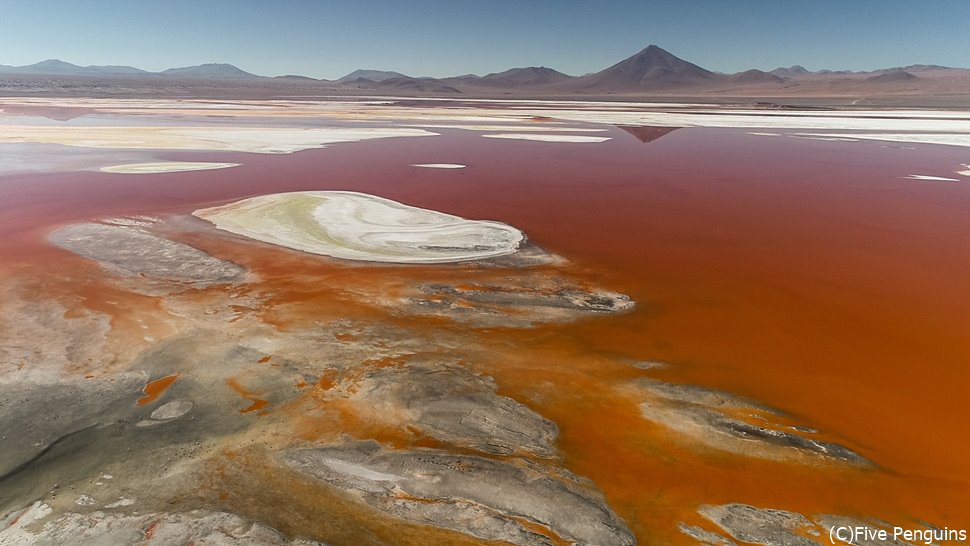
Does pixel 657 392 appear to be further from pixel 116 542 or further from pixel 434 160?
pixel 434 160

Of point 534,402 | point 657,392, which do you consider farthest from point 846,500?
point 534,402

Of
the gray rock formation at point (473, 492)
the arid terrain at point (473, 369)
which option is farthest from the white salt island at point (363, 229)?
the gray rock formation at point (473, 492)

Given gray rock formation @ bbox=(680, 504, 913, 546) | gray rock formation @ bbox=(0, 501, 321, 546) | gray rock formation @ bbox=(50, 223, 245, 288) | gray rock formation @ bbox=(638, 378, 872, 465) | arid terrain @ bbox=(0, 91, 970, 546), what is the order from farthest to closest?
gray rock formation @ bbox=(50, 223, 245, 288), gray rock formation @ bbox=(638, 378, 872, 465), arid terrain @ bbox=(0, 91, 970, 546), gray rock formation @ bbox=(680, 504, 913, 546), gray rock formation @ bbox=(0, 501, 321, 546)

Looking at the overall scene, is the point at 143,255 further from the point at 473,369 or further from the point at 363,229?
the point at 473,369

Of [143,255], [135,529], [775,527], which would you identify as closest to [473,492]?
[775,527]

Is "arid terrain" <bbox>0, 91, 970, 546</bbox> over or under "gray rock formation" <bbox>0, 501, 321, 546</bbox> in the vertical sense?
over

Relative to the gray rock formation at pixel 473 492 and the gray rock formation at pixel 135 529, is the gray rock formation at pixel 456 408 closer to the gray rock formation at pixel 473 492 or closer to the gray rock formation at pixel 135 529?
the gray rock formation at pixel 473 492

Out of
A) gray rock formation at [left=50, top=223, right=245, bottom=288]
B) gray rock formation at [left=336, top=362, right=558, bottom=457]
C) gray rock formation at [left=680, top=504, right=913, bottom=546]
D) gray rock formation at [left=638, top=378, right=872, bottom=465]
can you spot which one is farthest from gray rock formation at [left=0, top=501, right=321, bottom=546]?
gray rock formation at [left=50, top=223, right=245, bottom=288]

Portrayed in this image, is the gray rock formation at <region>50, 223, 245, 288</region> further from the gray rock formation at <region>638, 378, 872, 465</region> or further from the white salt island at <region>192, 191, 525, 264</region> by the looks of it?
the gray rock formation at <region>638, 378, 872, 465</region>
